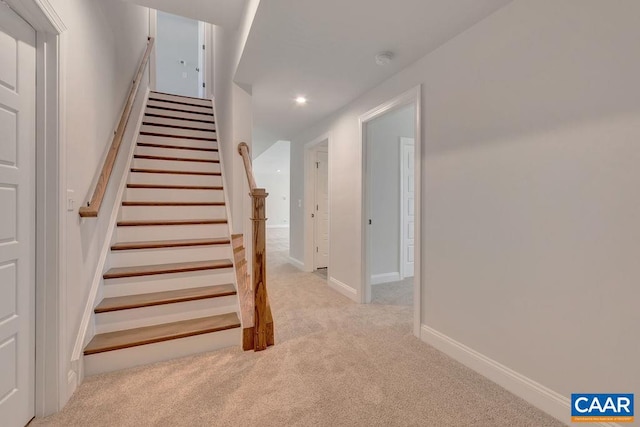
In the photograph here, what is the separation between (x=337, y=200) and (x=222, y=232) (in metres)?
1.45

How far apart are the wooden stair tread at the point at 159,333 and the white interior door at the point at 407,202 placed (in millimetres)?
2647

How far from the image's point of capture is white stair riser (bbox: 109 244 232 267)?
7.31ft

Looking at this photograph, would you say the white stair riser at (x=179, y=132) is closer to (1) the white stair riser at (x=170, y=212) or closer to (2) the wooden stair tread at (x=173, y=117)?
(2) the wooden stair tread at (x=173, y=117)

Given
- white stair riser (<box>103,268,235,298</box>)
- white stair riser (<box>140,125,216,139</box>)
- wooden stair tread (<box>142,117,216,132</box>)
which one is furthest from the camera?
wooden stair tread (<box>142,117,216,132</box>)

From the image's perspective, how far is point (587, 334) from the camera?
1.29 metres

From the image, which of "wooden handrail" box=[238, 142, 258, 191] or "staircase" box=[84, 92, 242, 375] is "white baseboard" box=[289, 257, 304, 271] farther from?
"wooden handrail" box=[238, 142, 258, 191]

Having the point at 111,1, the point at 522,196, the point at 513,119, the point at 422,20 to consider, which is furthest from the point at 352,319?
the point at 111,1

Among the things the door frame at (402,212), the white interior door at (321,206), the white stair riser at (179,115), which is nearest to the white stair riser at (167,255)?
the white interior door at (321,206)

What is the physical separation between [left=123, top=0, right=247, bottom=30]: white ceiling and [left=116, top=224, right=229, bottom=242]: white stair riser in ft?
6.19

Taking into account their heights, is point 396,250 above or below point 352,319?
above

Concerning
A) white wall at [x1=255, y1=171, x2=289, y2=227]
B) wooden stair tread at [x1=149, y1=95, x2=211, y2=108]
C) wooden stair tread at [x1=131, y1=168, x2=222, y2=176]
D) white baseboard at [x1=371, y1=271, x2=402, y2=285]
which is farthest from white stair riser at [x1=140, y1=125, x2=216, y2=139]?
white wall at [x1=255, y1=171, x2=289, y2=227]

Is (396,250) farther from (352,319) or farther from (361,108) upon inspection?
(361,108)

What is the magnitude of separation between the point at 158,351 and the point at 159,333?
0.11m

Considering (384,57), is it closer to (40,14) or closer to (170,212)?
(40,14)
